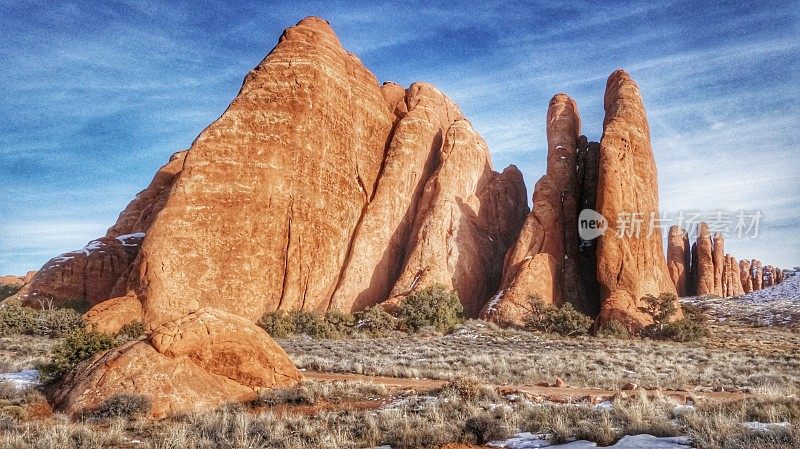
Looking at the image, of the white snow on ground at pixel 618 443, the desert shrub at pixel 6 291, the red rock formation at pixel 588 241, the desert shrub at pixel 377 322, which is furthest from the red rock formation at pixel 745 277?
the desert shrub at pixel 6 291

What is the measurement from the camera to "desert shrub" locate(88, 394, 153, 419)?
943cm

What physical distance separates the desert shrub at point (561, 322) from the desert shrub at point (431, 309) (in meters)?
5.00

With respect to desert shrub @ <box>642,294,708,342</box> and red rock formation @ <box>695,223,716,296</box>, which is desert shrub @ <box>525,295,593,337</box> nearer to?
desert shrub @ <box>642,294,708,342</box>

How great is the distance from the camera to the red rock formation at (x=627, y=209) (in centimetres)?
3550

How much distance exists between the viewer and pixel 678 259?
72000mm

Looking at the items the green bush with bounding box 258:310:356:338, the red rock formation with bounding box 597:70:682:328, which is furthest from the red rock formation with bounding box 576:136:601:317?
the green bush with bounding box 258:310:356:338

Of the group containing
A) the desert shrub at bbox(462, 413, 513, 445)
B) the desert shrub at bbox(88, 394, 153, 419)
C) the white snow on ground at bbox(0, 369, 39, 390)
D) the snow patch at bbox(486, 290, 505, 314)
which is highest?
the snow patch at bbox(486, 290, 505, 314)

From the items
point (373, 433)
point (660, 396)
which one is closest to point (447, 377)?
point (660, 396)

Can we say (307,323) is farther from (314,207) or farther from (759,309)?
(759,309)

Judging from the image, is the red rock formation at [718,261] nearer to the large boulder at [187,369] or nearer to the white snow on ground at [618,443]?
the large boulder at [187,369]

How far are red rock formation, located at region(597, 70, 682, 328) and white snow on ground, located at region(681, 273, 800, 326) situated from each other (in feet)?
34.6

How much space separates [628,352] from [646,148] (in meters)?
25.7

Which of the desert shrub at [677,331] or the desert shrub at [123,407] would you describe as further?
the desert shrub at [677,331]

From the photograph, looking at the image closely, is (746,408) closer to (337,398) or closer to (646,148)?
(337,398)
